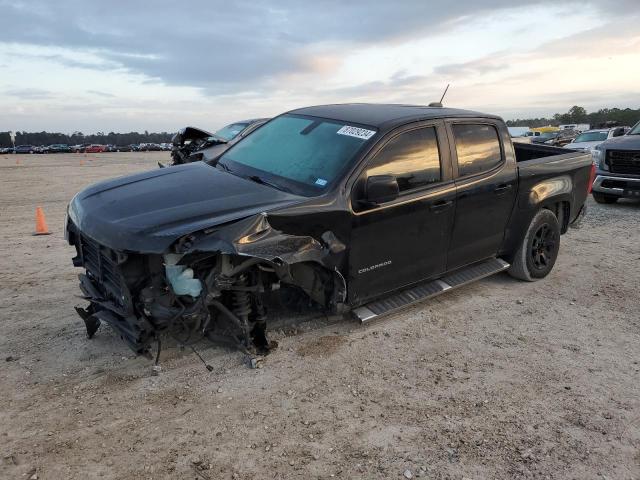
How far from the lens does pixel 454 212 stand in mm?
4547

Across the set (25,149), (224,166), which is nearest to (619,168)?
(224,166)

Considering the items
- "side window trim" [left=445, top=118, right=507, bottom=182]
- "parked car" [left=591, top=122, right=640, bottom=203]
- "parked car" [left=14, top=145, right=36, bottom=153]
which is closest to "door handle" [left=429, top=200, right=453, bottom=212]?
"side window trim" [left=445, top=118, right=507, bottom=182]

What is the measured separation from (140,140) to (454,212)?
93.6 m

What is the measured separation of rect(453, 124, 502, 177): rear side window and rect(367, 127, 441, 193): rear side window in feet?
1.12

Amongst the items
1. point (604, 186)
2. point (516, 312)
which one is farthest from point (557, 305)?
point (604, 186)

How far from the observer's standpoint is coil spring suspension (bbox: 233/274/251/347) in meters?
3.55

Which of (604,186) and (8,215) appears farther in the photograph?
(604,186)

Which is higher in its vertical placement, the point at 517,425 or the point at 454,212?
the point at 454,212

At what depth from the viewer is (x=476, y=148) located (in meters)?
4.89

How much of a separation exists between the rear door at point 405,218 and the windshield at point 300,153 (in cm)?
23

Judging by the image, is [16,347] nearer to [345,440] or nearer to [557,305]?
[345,440]

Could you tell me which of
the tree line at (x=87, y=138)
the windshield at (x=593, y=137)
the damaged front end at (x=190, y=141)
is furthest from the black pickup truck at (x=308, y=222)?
the tree line at (x=87, y=138)

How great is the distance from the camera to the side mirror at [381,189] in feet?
12.3

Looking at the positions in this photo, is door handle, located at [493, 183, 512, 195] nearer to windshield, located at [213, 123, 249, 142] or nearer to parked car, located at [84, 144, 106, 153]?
windshield, located at [213, 123, 249, 142]
